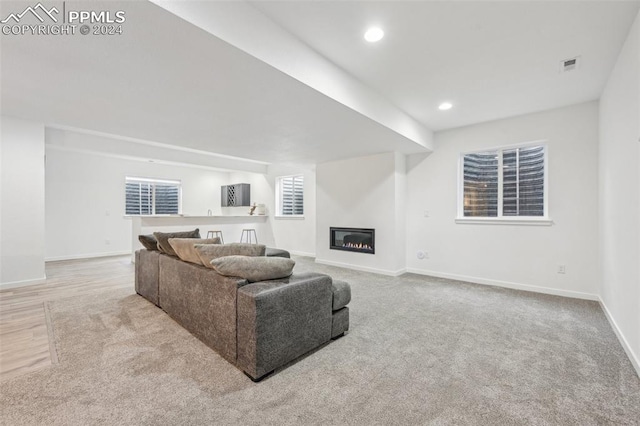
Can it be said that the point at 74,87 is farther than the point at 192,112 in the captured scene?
No

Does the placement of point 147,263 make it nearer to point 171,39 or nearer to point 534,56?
point 171,39

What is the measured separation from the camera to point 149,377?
1.92 m

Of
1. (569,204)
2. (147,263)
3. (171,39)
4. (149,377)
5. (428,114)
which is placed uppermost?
(428,114)

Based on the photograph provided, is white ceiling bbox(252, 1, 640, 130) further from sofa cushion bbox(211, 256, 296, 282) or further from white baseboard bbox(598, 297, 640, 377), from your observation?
white baseboard bbox(598, 297, 640, 377)

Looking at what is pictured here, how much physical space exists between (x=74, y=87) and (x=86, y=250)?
583 centimetres

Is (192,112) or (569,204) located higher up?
(192,112)

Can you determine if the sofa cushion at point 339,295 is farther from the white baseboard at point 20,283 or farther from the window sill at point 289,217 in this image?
the window sill at point 289,217

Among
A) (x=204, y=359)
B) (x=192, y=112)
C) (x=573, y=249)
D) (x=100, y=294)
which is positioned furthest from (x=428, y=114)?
(x=100, y=294)

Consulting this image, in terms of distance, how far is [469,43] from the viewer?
2436 mm

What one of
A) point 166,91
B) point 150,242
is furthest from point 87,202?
point 166,91

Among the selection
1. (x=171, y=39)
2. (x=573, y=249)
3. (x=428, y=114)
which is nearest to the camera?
(x=171, y=39)

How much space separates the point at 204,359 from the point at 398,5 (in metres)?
3.03

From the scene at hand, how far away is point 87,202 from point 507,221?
358 inches

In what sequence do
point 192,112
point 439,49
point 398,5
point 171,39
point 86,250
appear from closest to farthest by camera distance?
point 171,39
point 398,5
point 439,49
point 192,112
point 86,250
